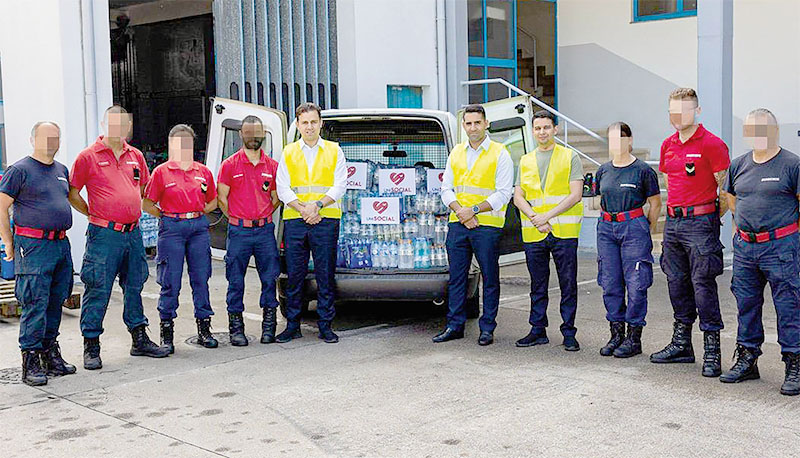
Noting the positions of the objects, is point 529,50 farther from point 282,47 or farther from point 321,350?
point 321,350

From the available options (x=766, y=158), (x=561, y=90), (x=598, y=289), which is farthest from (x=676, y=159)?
(x=561, y=90)

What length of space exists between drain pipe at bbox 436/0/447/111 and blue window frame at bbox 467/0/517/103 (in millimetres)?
874

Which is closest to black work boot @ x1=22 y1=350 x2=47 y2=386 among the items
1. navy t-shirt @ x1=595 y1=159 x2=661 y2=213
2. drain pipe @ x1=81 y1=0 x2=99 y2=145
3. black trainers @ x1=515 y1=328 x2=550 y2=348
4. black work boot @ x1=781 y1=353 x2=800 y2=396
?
black trainers @ x1=515 y1=328 x2=550 y2=348

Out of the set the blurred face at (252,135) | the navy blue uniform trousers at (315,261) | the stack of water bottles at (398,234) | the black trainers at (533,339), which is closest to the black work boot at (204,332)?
the navy blue uniform trousers at (315,261)

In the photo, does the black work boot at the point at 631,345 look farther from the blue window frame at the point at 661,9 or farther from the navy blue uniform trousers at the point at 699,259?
the blue window frame at the point at 661,9

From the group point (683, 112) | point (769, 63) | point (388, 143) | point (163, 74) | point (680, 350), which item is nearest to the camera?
point (683, 112)

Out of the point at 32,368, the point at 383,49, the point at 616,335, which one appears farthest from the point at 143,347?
the point at 383,49

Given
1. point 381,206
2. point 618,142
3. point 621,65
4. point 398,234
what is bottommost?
point 398,234

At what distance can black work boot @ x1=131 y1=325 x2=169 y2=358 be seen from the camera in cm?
687

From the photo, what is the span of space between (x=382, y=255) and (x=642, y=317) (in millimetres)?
2086

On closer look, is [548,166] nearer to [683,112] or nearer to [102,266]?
[683,112]

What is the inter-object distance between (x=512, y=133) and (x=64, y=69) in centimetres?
550

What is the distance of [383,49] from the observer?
1310cm

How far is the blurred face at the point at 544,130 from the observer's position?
675 cm
